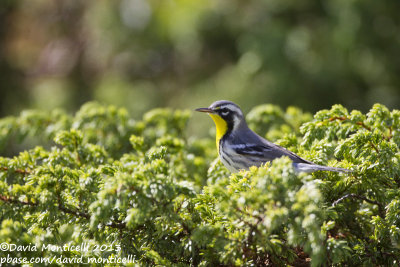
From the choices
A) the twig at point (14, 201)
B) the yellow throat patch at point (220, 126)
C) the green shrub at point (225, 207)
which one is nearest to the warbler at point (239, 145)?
the yellow throat patch at point (220, 126)

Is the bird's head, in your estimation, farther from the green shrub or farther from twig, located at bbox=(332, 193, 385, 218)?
twig, located at bbox=(332, 193, 385, 218)

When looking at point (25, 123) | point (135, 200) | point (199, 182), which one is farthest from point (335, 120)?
point (25, 123)

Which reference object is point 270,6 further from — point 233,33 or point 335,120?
point 335,120

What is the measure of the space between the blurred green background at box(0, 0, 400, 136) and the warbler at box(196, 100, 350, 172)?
2.80 m

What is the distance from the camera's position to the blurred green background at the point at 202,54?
6137 millimetres

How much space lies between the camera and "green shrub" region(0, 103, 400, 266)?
→ 60.1 inches

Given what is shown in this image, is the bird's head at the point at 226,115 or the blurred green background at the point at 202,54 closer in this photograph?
the bird's head at the point at 226,115

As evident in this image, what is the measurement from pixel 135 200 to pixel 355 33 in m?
5.09

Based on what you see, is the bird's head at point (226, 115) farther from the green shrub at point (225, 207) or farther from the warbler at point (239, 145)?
the green shrub at point (225, 207)

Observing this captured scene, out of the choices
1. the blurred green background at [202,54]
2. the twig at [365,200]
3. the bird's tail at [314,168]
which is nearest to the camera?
the twig at [365,200]

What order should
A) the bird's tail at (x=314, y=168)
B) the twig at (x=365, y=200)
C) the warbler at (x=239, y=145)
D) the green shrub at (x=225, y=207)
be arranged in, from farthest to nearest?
1. the warbler at (x=239, y=145)
2. the bird's tail at (x=314, y=168)
3. the twig at (x=365, y=200)
4. the green shrub at (x=225, y=207)

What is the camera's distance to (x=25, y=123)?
3326 millimetres

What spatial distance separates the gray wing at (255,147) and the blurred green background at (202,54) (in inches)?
117

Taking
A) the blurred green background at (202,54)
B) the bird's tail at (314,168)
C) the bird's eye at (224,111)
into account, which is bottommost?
the bird's tail at (314,168)
